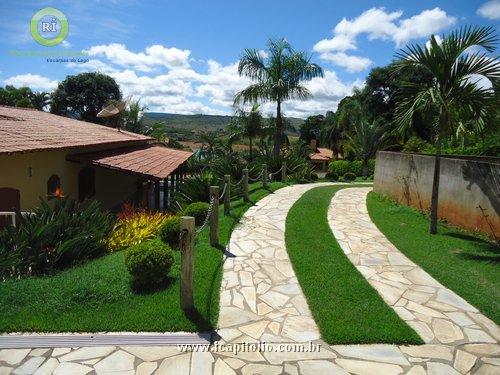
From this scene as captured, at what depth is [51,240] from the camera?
6527 mm

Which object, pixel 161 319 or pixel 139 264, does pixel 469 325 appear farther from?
pixel 139 264

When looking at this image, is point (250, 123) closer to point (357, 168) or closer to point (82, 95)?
point (357, 168)

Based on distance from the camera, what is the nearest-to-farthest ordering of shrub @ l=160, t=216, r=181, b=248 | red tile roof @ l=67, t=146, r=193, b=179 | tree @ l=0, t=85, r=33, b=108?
shrub @ l=160, t=216, r=181, b=248 → red tile roof @ l=67, t=146, r=193, b=179 → tree @ l=0, t=85, r=33, b=108

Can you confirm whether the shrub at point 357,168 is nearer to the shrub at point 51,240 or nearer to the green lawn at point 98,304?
the shrub at point 51,240

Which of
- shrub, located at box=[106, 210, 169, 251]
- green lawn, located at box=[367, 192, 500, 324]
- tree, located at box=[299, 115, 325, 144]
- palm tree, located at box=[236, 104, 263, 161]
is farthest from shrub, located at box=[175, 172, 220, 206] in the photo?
tree, located at box=[299, 115, 325, 144]

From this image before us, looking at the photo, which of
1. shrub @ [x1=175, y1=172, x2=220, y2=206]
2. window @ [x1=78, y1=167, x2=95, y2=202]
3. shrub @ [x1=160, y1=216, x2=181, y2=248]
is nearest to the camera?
shrub @ [x1=160, y1=216, x2=181, y2=248]

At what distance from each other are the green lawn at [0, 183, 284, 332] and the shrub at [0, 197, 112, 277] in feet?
1.27

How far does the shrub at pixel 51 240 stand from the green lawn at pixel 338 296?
393 cm

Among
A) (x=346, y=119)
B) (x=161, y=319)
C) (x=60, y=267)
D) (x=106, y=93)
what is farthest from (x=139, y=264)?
(x=106, y=93)

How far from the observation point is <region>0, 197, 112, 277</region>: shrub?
6089 mm

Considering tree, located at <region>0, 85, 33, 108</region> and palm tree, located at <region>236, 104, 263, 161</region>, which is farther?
tree, located at <region>0, 85, 33, 108</region>

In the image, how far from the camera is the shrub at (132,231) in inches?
312

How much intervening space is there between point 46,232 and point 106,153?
7707mm

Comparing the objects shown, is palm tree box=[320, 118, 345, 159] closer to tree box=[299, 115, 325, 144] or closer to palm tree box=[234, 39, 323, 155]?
tree box=[299, 115, 325, 144]
